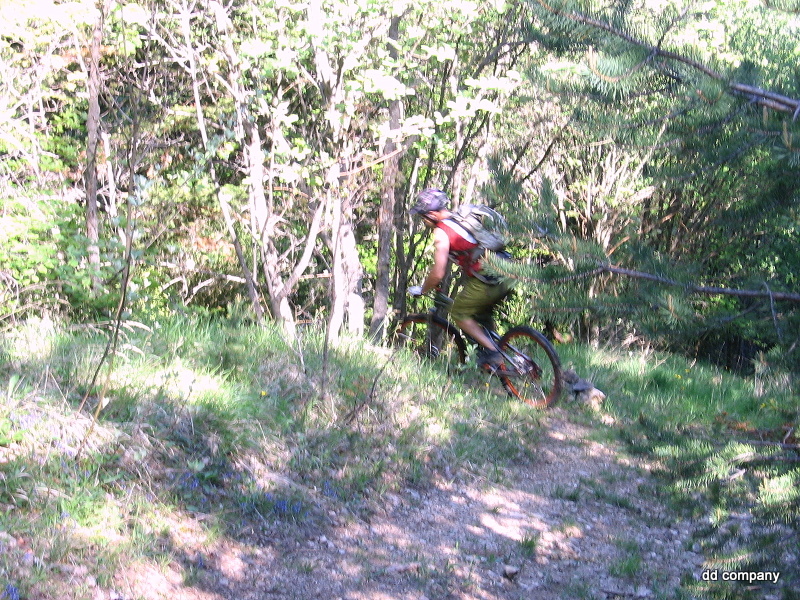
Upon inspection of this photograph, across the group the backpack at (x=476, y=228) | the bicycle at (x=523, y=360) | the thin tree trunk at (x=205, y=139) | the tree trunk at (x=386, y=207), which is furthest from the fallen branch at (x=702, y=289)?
the thin tree trunk at (x=205, y=139)

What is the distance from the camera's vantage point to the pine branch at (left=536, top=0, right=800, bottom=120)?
3.21m

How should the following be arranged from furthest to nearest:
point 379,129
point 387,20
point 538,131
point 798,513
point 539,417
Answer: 1. point 538,131
2. point 387,20
3. point 379,129
4. point 539,417
5. point 798,513

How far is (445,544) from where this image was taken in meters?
4.71

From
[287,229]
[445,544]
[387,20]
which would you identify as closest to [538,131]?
[387,20]

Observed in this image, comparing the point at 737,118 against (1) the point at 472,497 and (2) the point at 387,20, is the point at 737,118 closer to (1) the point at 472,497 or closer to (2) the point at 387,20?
(1) the point at 472,497

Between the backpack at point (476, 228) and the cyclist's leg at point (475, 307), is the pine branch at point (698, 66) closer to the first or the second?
the backpack at point (476, 228)

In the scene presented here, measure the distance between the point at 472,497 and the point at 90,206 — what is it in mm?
4324

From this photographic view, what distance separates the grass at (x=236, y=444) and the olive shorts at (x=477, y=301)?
0.54 metres

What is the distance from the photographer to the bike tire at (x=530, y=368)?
23.1 ft

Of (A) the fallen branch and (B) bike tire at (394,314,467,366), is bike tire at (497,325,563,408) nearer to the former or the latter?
(B) bike tire at (394,314,467,366)

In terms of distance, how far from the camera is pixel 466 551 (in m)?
4.66

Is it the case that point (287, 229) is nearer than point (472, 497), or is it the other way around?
point (472, 497)

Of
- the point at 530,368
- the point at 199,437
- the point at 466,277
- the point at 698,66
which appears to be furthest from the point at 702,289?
the point at 530,368

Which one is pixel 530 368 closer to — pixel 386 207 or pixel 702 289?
pixel 386 207
